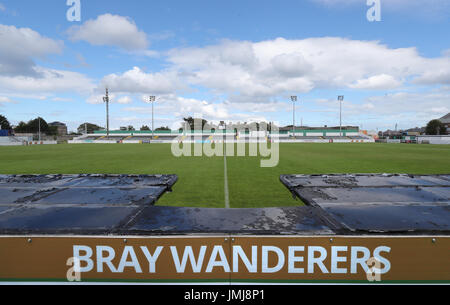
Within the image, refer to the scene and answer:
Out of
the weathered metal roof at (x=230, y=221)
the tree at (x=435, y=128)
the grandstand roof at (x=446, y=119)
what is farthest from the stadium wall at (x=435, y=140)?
the weathered metal roof at (x=230, y=221)

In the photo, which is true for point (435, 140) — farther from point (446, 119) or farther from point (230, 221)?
point (230, 221)

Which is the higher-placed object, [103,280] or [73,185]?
[73,185]

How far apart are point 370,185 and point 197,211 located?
357cm

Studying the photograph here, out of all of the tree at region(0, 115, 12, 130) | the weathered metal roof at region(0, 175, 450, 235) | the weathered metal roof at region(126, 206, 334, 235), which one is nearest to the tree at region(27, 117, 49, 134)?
the tree at region(0, 115, 12, 130)

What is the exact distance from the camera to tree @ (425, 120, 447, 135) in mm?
83688

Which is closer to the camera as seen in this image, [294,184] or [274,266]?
[274,266]

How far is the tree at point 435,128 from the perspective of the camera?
83688 millimetres

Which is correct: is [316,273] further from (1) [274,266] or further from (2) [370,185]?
(2) [370,185]

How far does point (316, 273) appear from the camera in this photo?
7.26ft

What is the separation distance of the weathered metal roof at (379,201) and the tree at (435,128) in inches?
3977

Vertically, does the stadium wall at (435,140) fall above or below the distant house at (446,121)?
below

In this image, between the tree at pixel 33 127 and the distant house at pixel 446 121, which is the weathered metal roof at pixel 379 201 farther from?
the tree at pixel 33 127
